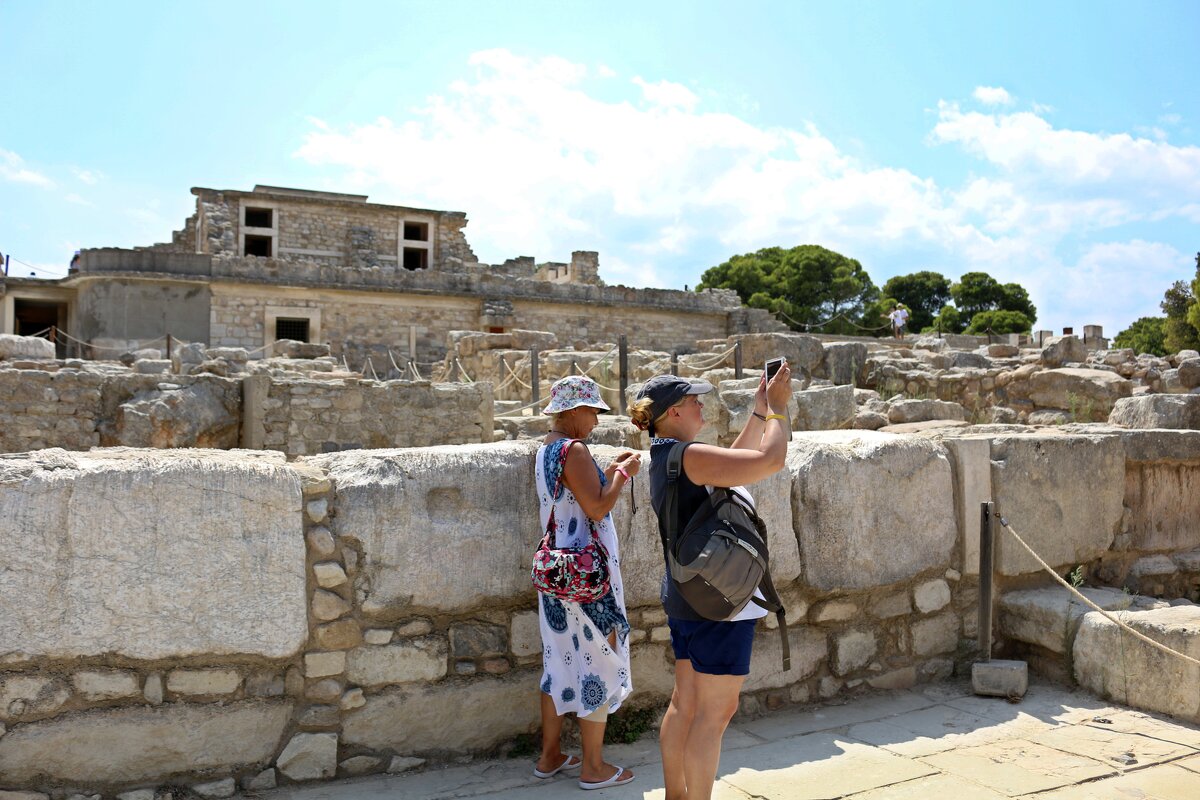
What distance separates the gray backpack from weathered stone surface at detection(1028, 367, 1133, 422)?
11.8m

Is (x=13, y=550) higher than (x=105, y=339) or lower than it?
lower

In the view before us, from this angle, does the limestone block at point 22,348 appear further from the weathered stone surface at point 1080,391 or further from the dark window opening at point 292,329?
the weathered stone surface at point 1080,391

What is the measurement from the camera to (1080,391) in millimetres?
14367

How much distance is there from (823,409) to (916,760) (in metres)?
7.38

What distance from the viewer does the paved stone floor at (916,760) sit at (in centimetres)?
311

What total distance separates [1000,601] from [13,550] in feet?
14.0

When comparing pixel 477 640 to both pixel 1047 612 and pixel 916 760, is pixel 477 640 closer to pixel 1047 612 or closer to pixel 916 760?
pixel 916 760

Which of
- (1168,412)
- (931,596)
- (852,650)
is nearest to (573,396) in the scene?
(852,650)

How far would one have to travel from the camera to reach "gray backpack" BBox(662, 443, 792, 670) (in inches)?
106

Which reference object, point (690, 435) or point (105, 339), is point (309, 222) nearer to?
point (105, 339)

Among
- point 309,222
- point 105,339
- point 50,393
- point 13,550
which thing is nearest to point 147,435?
point 50,393

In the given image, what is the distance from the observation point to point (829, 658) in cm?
418

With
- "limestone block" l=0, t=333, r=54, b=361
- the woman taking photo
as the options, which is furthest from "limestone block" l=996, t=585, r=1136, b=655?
"limestone block" l=0, t=333, r=54, b=361

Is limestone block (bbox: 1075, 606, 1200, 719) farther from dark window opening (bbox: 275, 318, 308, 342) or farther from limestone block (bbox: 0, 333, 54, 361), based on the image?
dark window opening (bbox: 275, 318, 308, 342)
